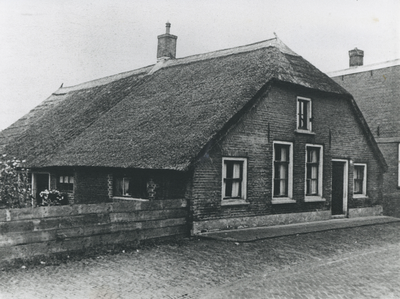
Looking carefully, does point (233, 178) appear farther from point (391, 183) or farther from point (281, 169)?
point (391, 183)

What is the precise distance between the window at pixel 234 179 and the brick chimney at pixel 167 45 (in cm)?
1102

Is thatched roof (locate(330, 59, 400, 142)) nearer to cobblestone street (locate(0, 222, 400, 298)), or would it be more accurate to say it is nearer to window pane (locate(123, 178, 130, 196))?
cobblestone street (locate(0, 222, 400, 298))

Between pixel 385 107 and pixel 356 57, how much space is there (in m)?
5.02

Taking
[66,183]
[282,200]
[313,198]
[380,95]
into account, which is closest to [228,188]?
[282,200]

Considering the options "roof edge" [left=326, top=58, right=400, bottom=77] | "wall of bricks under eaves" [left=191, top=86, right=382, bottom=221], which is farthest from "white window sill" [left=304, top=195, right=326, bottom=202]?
"roof edge" [left=326, top=58, right=400, bottom=77]

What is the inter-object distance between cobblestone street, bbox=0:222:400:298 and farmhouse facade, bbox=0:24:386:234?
233cm

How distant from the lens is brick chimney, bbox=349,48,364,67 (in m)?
25.1

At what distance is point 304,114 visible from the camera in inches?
631

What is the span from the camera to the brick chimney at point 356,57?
25.1 metres

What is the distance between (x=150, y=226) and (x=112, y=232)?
3.67 ft

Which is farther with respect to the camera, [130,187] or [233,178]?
[130,187]

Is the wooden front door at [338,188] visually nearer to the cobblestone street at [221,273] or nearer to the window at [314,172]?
the window at [314,172]

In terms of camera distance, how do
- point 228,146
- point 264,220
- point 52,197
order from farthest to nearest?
point 52,197
point 264,220
point 228,146

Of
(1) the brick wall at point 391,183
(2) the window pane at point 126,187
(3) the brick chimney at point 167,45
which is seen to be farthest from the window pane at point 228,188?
(3) the brick chimney at point 167,45
